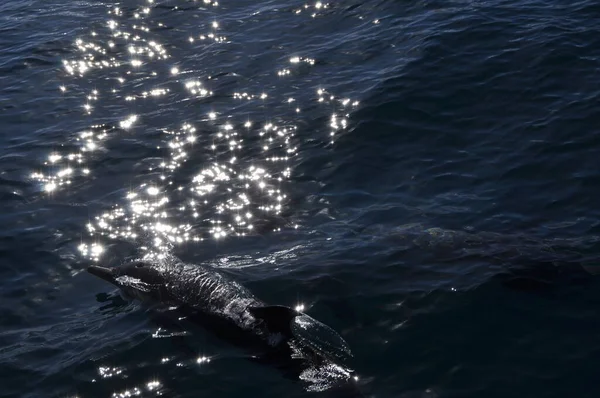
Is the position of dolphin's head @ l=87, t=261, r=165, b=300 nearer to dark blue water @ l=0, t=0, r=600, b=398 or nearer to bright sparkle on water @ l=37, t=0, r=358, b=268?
dark blue water @ l=0, t=0, r=600, b=398

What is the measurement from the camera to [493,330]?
38.3ft

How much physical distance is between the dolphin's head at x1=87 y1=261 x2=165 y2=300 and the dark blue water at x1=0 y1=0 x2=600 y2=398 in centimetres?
35

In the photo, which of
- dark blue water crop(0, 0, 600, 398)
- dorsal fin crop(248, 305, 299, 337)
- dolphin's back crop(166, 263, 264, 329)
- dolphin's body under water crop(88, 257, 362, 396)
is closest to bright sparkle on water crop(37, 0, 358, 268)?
dark blue water crop(0, 0, 600, 398)

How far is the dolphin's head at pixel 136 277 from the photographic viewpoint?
13575 mm

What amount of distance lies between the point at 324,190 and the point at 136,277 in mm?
4516

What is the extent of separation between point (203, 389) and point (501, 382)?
438cm

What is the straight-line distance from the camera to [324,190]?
1612 centimetres

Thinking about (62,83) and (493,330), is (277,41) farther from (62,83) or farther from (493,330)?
(493,330)

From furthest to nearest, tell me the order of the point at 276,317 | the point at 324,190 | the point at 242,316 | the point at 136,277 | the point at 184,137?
the point at 184,137, the point at 324,190, the point at 136,277, the point at 242,316, the point at 276,317

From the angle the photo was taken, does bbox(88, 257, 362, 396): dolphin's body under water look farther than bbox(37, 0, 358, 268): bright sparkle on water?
No

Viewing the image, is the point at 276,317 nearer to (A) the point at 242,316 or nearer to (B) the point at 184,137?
(A) the point at 242,316

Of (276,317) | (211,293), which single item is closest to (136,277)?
(211,293)

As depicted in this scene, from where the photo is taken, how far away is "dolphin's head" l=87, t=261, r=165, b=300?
13.6 metres

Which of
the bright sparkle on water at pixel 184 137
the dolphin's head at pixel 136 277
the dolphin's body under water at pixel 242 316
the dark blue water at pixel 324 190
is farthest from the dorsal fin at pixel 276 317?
the bright sparkle on water at pixel 184 137
